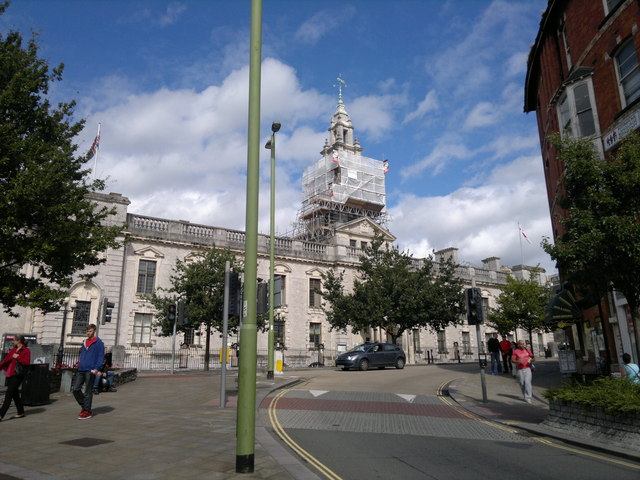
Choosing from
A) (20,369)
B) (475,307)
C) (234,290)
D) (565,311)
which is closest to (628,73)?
(565,311)

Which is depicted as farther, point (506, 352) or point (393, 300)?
point (393, 300)

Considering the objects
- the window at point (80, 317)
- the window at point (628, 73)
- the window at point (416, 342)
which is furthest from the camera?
the window at point (416, 342)

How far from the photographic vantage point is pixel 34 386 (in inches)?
441

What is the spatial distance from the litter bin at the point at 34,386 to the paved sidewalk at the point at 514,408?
1066 centimetres

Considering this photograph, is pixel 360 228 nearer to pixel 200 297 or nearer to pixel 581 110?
pixel 200 297

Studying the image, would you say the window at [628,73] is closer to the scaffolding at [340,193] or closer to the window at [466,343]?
the scaffolding at [340,193]

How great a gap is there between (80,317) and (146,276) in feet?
16.2

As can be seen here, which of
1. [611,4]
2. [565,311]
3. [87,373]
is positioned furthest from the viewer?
[565,311]

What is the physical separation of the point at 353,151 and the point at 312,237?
15.1 metres

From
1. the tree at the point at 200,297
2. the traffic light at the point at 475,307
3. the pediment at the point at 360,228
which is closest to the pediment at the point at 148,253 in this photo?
the tree at the point at 200,297

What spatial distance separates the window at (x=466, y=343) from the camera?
159 feet

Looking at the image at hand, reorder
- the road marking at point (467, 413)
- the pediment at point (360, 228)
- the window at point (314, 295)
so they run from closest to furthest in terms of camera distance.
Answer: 1. the road marking at point (467, 413)
2. the window at point (314, 295)
3. the pediment at point (360, 228)

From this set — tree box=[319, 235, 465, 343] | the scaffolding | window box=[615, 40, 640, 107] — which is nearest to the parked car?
tree box=[319, 235, 465, 343]

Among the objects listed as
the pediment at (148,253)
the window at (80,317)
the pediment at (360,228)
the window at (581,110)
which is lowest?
the window at (80,317)
